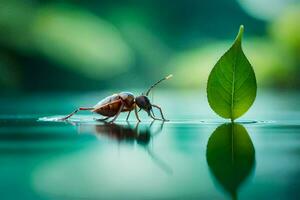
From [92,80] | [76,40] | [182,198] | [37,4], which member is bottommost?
[182,198]

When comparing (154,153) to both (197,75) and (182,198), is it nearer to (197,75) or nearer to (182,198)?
(182,198)

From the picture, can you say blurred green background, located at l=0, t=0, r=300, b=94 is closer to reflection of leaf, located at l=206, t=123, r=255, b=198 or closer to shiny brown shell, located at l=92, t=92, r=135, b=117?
shiny brown shell, located at l=92, t=92, r=135, b=117

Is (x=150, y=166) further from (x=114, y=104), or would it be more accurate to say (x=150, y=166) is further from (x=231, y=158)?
(x=114, y=104)

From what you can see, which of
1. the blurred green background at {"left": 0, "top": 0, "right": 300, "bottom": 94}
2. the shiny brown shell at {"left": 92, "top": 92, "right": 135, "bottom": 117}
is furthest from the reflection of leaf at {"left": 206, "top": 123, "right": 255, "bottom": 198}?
the blurred green background at {"left": 0, "top": 0, "right": 300, "bottom": 94}

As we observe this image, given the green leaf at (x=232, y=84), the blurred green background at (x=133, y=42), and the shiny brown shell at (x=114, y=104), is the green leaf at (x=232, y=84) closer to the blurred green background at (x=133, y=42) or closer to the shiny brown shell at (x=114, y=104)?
the shiny brown shell at (x=114, y=104)

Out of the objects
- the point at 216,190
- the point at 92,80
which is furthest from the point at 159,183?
the point at 92,80

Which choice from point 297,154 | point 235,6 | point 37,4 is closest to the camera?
point 297,154

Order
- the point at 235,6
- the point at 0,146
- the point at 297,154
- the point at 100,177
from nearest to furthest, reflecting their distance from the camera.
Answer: the point at 100,177
the point at 297,154
the point at 0,146
the point at 235,6
